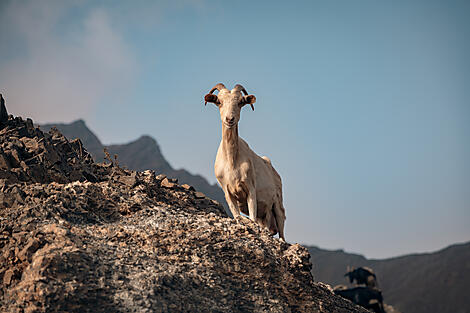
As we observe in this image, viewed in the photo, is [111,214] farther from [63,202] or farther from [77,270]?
[77,270]

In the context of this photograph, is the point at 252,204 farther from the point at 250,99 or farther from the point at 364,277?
the point at 364,277

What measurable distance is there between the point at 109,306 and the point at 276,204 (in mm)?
5617

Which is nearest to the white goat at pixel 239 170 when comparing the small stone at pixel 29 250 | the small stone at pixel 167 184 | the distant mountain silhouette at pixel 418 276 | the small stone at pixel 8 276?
the small stone at pixel 167 184

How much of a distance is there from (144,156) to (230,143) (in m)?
36.6

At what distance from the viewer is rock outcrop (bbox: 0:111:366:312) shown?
183 inches

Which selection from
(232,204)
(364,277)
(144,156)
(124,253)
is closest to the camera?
(124,253)

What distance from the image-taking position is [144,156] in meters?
44.2

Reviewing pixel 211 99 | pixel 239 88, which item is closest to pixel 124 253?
pixel 211 99

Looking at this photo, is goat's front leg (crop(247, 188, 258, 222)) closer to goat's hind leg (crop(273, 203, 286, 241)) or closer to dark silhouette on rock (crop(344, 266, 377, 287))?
goat's hind leg (crop(273, 203, 286, 241))

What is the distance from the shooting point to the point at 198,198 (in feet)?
27.8

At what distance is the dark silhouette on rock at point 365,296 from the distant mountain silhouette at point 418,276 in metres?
15.7

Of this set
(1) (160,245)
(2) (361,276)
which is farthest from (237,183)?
(2) (361,276)

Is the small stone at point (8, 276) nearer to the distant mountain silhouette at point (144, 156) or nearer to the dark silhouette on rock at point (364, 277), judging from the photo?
the dark silhouette on rock at point (364, 277)

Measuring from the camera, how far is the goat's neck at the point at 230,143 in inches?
334
